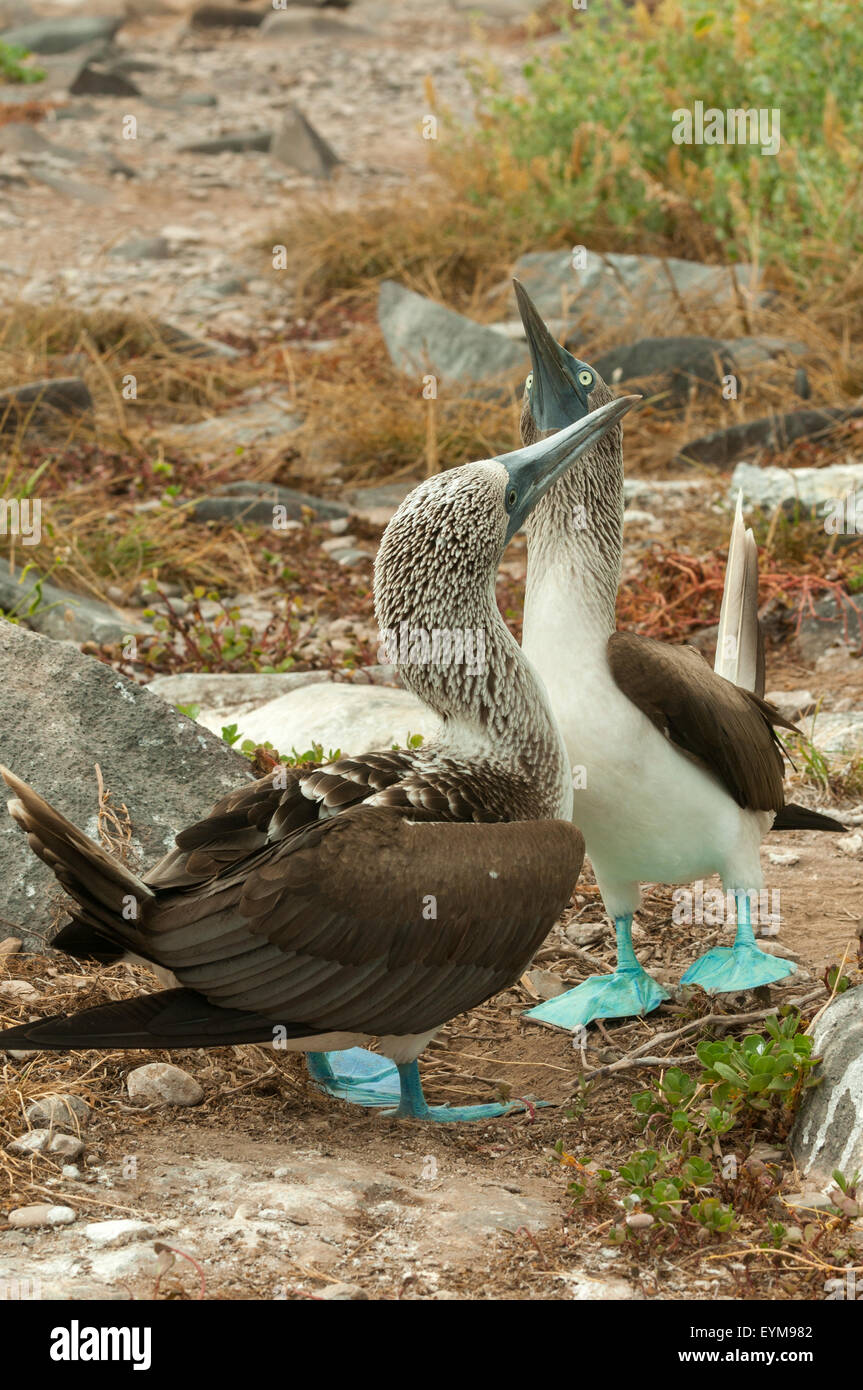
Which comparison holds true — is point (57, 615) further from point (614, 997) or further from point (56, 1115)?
point (56, 1115)

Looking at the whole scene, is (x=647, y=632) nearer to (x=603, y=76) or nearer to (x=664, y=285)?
(x=664, y=285)

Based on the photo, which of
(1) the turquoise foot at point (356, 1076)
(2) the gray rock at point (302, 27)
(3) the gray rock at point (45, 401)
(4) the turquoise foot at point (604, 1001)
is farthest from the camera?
(2) the gray rock at point (302, 27)

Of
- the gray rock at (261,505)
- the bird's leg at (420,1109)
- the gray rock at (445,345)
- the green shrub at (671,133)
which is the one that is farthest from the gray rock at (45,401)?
the bird's leg at (420,1109)

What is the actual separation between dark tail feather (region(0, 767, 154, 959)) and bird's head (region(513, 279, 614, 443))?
1.80m

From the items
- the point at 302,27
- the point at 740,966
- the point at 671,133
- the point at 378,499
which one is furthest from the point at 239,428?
the point at 302,27

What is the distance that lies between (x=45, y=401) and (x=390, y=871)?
686 centimetres

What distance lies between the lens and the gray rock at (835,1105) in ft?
10.9

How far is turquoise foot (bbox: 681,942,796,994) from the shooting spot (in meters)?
4.08

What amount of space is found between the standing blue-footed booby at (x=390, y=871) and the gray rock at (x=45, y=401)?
6077mm

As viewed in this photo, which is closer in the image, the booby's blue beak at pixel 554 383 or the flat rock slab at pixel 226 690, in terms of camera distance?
the booby's blue beak at pixel 554 383

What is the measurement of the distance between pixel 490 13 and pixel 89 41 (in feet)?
29.4

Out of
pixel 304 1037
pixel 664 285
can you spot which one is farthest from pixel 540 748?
pixel 664 285

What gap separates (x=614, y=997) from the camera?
14.1 feet

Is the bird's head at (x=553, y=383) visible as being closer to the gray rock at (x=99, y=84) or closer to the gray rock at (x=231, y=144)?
the gray rock at (x=231, y=144)
